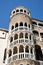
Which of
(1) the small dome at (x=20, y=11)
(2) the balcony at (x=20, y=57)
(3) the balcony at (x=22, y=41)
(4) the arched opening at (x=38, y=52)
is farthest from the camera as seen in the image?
(1) the small dome at (x=20, y=11)

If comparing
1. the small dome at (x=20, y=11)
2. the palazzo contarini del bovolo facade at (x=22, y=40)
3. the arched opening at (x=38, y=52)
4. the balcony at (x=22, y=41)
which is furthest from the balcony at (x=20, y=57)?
the small dome at (x=20, y=11)

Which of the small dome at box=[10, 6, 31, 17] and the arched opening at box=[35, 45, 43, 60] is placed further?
the small dome at box=[10, 6, 31, 17]

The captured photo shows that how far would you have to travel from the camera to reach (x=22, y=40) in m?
28.5

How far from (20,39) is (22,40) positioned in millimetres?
305

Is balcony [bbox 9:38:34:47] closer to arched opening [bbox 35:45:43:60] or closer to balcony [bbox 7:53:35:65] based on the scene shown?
balcony [bbox 7:53:35:65]

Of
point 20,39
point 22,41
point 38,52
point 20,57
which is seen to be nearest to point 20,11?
point 20,39

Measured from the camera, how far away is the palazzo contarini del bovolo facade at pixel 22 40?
26.8 metres

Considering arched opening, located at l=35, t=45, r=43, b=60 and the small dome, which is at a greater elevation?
the small dome

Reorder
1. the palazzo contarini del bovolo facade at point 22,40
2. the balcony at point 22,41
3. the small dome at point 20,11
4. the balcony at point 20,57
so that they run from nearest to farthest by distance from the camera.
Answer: the balcony at point 20,57
the palazzo contarini del bovolo facade at point 22,40
the balcony at point 22,41
the small dome at point 20,11

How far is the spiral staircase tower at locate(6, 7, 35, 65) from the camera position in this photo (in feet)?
86.9

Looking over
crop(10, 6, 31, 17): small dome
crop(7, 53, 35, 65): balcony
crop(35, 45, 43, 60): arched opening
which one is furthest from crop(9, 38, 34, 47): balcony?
crop(10, 6, 31, 17): small dome

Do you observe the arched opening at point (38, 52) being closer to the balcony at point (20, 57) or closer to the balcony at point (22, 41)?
the balcony at point (22, 41)

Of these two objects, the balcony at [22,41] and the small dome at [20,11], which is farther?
the small dome at [20,11]

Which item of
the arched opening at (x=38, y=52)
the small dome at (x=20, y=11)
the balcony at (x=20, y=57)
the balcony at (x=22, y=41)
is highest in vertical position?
the small dome at (x=20, y=11)
